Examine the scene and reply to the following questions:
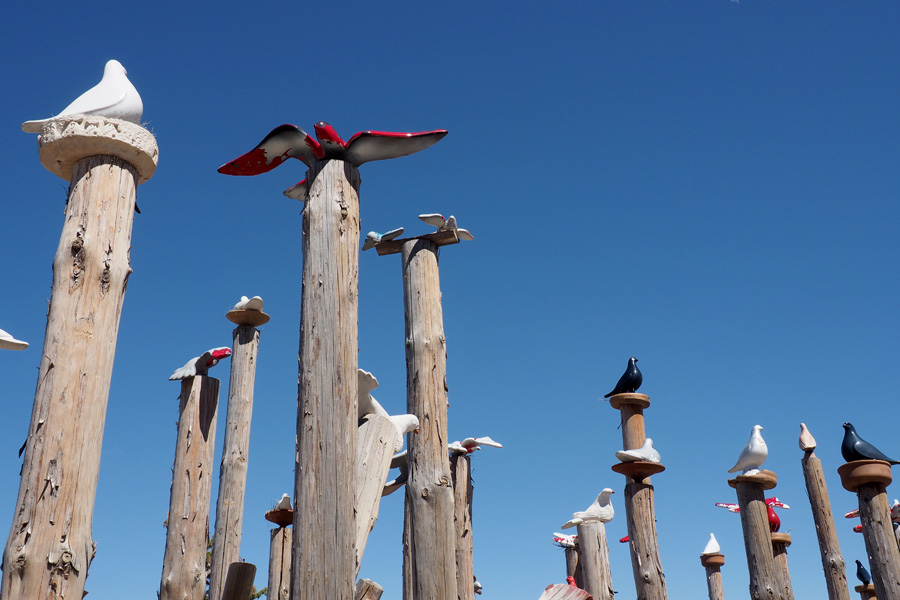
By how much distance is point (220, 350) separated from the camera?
641cm

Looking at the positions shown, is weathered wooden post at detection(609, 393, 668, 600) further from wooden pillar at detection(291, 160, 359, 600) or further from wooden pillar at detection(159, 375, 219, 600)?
wooden pillar at detection(291, 160, 359, 600)

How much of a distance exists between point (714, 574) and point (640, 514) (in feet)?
20.2

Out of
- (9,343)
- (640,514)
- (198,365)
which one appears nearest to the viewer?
(9,343)

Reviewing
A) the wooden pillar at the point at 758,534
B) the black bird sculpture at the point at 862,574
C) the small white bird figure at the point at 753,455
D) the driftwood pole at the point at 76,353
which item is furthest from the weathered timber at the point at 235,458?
the black bird sculpture at the point at 862,574

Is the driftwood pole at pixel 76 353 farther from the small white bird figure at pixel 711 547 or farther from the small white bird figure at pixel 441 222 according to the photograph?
the small white bird figure at pixel 711 547

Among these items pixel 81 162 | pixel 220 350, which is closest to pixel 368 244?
pixel 220 350

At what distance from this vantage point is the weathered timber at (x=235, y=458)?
6332mm

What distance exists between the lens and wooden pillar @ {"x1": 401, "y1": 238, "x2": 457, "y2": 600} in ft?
15.0

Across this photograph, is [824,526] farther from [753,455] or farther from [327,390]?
[327,390]

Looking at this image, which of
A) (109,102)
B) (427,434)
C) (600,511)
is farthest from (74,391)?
(600,511)

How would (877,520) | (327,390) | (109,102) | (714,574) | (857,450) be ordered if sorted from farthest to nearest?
(714,574), (857,450), (877,520), (109,102), (327,390)

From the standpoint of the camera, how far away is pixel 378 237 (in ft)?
18.6

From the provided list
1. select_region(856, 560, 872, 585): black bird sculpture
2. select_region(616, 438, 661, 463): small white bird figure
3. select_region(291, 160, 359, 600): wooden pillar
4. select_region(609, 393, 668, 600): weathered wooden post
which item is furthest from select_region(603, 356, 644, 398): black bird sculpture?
select_region(856, 560, 872, 585): black bird sculpture

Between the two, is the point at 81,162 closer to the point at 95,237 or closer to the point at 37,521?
the point at 95,237
